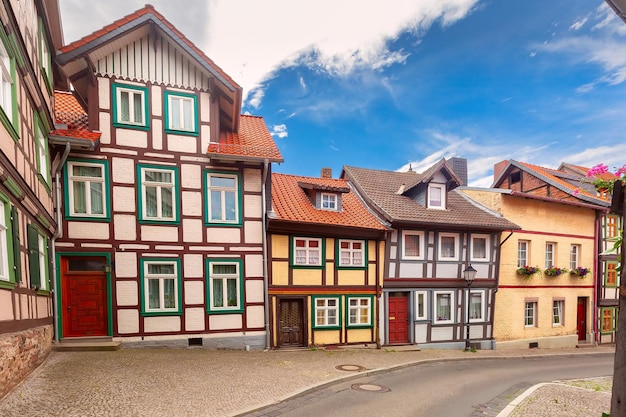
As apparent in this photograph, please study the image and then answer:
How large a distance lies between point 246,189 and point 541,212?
1532 cm

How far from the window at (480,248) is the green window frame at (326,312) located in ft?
23.9

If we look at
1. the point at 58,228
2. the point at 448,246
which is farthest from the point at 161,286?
the point at 448,246

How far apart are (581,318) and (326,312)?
15.9 m

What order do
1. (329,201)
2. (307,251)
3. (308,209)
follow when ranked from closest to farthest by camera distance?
(307,251) → (308,209) → (329,201)

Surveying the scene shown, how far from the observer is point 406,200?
1653 cm

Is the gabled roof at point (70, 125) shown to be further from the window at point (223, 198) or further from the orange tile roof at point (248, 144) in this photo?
the window at point (223, 198)

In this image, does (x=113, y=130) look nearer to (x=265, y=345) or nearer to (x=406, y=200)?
(x=265, y=345)

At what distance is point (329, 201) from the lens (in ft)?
48.6

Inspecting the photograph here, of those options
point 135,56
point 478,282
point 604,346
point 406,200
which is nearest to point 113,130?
point 135,56

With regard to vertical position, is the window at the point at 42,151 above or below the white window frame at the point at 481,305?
above

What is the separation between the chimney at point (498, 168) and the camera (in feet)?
73.1

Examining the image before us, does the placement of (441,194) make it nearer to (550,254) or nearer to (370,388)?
(550,254)

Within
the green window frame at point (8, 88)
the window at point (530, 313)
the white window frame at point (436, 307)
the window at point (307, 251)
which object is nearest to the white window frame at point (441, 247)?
the white window frame at point (436, 307)

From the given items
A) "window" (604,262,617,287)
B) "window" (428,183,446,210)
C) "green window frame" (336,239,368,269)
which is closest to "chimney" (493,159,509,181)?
"window" (604,262,617,287)
